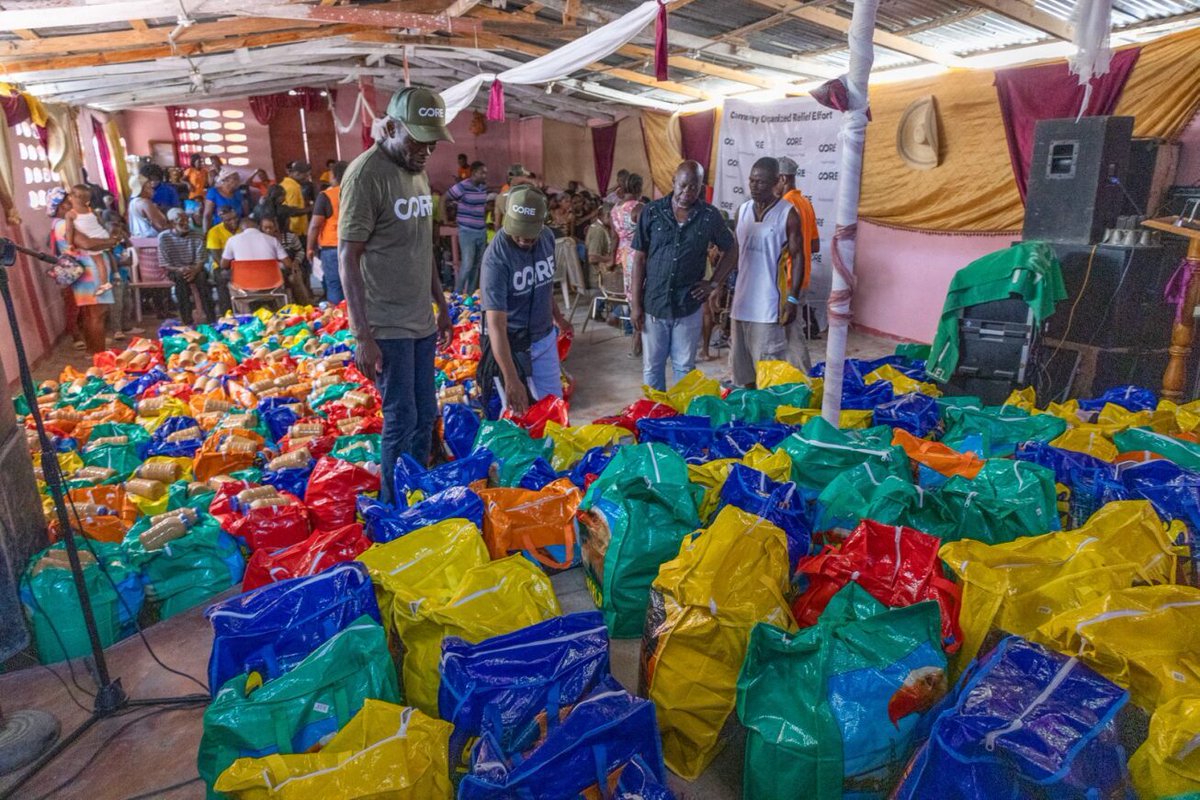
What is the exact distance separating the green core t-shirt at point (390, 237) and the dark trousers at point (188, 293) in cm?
640

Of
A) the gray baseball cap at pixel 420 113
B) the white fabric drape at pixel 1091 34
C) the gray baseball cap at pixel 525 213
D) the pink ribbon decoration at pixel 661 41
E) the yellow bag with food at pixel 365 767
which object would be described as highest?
the pink ribbon decoration at pixel 661 41

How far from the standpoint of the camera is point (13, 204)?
651 centimetres

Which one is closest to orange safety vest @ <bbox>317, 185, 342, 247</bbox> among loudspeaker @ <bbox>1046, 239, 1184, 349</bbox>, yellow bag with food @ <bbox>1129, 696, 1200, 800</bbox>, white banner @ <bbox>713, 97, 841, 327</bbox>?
white banner @ <bbox>713, 97, 841, 327</bbox>

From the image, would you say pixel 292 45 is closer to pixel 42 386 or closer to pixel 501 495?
pixel 42 386

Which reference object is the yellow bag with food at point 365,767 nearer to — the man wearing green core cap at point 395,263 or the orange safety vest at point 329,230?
the man wearing green core cap at point 395,263

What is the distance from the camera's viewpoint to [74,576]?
2.09m

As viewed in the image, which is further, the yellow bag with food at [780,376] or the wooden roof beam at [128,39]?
the wooden roof beam at [128,39]

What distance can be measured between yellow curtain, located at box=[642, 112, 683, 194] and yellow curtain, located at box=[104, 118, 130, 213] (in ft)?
26.4

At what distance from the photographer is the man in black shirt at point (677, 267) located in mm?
3896

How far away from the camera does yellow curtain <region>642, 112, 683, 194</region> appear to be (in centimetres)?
967

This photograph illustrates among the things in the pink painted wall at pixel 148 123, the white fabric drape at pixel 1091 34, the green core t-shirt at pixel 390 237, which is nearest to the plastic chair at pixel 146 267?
the pink painted wall at pixel 148 123

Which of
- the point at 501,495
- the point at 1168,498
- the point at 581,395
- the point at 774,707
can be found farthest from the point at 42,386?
the point at 1168,498

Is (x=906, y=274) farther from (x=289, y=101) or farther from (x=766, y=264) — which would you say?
(x=289, y=101)

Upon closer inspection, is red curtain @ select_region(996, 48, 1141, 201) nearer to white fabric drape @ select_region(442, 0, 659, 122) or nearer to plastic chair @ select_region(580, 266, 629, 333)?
white fabric drape @ select_region(442, 0, 659, 122)
